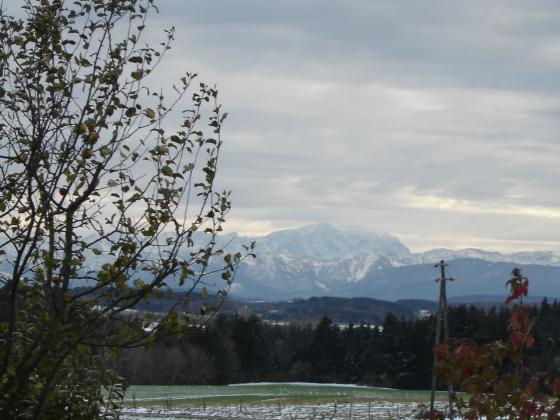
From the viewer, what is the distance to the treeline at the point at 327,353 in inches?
3600

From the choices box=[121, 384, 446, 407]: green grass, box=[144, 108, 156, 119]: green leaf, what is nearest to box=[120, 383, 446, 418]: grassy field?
box=[121, 384, 446, 407]: green grass

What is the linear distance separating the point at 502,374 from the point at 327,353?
3690 inches

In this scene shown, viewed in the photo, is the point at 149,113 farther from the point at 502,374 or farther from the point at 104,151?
the point at 502,374

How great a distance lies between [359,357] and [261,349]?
10717mm

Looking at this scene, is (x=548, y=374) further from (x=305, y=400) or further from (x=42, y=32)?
(x=305, y=400)

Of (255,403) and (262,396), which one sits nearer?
(255,403)

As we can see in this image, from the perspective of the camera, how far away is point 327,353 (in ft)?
329

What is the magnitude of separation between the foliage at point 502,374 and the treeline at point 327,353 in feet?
268

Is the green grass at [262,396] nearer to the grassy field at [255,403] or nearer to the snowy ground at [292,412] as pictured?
the grassy field at [255,403]

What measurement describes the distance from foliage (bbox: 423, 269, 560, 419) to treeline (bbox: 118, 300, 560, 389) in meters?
81.7

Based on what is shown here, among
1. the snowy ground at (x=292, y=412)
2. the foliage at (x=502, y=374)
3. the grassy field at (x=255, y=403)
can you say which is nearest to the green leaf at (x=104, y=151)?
the foliage at (x=502, y=374)

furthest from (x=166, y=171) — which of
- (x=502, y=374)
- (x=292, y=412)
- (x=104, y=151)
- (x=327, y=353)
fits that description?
(x=327, y=353)

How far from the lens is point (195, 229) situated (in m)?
8.39

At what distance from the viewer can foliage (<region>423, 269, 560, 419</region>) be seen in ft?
23.6
